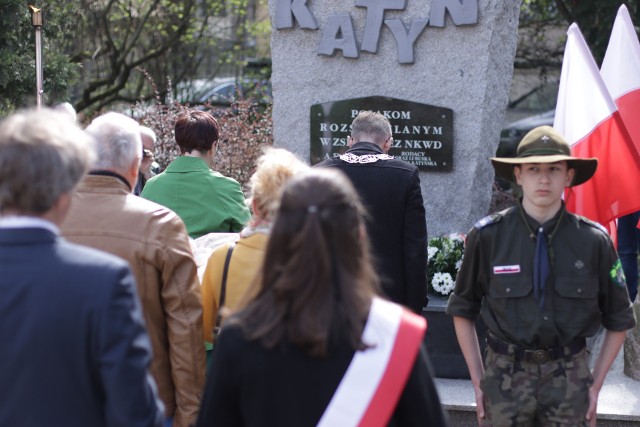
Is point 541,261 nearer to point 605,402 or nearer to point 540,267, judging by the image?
point 540,267

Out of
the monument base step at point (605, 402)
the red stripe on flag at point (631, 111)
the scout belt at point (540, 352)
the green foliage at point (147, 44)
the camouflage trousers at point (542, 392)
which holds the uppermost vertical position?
the green foliage at point (147, 44)

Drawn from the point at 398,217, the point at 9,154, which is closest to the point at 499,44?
the point at 398,217

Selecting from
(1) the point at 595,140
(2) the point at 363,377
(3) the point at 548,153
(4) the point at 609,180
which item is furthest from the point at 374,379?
(1) the point at 595,140

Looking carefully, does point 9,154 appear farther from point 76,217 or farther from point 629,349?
point 629,349

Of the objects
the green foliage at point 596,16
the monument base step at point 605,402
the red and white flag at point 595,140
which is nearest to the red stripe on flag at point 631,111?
the red and white flag at point 595,140

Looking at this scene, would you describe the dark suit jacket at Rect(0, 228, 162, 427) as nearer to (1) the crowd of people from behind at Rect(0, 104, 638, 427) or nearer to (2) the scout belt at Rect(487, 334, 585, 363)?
(1) the crowd of people from behind at Rect(0, 104, 638, 427)

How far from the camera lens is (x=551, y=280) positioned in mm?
3389

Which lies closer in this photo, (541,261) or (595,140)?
(541,261)

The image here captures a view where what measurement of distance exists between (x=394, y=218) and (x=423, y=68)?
2085 millimetres

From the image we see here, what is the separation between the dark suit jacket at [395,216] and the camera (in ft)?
15.6

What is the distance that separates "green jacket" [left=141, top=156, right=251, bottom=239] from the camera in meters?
4.29

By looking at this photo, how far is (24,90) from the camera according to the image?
1065 centimetres

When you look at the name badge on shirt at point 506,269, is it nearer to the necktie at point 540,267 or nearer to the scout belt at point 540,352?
the necktie at point 540,267

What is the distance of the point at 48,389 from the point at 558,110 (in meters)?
3.72
